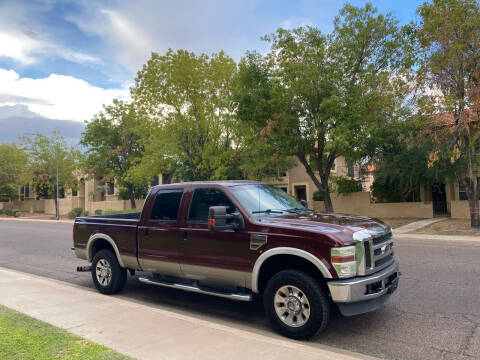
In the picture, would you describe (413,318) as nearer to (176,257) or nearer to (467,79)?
(176,257)

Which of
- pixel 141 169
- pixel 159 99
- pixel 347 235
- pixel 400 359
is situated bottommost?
pixel 400 359

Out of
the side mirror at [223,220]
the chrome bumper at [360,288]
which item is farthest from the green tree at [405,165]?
the side mirror at [223,220]

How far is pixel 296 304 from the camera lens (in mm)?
4875

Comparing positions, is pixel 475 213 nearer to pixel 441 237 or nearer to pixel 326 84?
pixel 441 237

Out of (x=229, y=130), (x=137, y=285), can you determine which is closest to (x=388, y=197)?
(x=229, y=130)

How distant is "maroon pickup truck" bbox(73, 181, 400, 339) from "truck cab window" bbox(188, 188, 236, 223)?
0.05 feet

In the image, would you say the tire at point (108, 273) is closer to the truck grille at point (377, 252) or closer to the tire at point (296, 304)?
the tire at point (296, 304)

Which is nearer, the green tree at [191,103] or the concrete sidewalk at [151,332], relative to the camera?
the concrete sidewalk at [151,332]

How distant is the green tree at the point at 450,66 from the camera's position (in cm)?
1527

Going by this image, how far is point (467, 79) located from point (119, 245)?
15696 mm

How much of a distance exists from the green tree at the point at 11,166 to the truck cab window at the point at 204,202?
170 feet

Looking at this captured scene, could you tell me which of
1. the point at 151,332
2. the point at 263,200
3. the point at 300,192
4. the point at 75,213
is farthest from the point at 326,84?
the point at 75,213

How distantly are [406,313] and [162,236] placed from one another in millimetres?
3822

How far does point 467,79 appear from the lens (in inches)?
650
